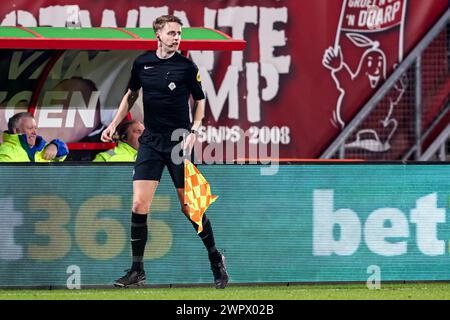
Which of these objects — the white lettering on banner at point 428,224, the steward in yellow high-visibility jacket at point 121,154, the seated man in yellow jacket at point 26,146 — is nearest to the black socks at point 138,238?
the steward in yellow high-visibility jacket at point 121,154

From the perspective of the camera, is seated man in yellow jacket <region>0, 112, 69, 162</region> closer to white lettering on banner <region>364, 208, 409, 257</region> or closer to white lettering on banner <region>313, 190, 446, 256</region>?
white lettering on banner <region>313, 190, 446, 256</region>

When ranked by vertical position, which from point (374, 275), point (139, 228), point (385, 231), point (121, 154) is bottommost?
point (374, 275)

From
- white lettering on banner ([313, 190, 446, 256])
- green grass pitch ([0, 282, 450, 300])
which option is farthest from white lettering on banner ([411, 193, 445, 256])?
green grass pitch ([0, 282, 450, 300])

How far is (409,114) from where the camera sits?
53.4 ft

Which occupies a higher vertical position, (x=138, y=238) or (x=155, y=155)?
(x=155, y=155)

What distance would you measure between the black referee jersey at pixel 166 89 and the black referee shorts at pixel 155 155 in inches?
2.6

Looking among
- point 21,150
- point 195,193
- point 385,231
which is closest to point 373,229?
point 385,231

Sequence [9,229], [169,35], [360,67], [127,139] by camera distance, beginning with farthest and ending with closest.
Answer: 1. [360,67]
2. [127,139]
3. [9,229]
4. [169,35]

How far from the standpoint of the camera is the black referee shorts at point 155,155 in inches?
437

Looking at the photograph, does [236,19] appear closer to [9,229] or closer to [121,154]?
[121,154]

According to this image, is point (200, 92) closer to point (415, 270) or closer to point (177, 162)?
point (177, 162)

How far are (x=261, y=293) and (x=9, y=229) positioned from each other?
80.6 inches

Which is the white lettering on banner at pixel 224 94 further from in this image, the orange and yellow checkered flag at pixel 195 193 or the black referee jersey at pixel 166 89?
the black referee jersey at pixel 166 89

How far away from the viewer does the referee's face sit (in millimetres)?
11035
